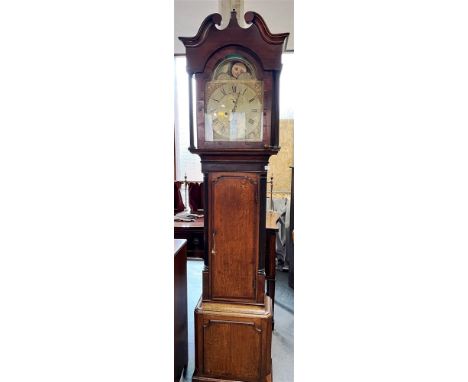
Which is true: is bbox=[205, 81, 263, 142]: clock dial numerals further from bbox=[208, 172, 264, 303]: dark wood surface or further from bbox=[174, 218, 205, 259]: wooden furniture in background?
bbox=[174, 218, 205, 259]: wooden furniture in background

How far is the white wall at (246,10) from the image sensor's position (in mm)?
3400

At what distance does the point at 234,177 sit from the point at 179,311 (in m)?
0.72

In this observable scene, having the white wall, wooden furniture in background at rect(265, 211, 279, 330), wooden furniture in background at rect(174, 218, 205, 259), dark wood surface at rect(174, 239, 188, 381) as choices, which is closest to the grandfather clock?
dark wood surface at rect(174, 239, 188, 381)

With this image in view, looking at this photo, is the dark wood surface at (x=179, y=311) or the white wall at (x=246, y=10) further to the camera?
the white wall at (x=246, y=10)

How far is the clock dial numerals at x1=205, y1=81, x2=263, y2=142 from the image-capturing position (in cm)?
130

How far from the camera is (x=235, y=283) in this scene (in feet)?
4.72

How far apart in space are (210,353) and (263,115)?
3.56 feet

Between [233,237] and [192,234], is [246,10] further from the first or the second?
[233,237]

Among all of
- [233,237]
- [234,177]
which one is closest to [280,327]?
[233,237]

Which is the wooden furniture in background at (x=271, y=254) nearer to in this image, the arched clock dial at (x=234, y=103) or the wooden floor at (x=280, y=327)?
the wooden floor at (x=280, y=327)

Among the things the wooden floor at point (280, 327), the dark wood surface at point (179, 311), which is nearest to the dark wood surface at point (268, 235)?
the wooden floor at point (280, 327)

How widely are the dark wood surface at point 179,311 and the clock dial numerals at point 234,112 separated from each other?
59 cm

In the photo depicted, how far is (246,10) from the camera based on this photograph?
3.35 m
